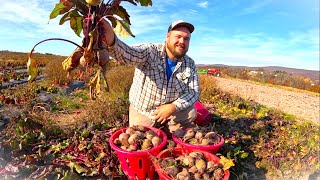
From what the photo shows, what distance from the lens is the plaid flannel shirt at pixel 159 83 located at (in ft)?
11.1

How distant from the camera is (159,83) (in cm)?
348

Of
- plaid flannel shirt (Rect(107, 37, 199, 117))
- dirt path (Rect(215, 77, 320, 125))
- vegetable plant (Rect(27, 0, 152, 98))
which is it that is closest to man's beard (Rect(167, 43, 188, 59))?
plaid flannel shirt (Rect(107, 37, 199, 117))

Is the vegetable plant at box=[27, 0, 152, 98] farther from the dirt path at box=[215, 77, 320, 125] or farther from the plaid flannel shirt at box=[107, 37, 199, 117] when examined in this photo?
the dirt path at box=[215, 77, 320, 125]

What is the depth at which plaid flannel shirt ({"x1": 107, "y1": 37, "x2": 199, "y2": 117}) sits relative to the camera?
3.39m

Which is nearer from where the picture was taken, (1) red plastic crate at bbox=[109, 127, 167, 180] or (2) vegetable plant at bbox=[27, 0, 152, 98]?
(2) vegetable plant at bbox=[27, 0, 152, 98]

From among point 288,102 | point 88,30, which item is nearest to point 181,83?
point 88,30

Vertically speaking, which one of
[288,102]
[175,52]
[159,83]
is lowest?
[288,102]

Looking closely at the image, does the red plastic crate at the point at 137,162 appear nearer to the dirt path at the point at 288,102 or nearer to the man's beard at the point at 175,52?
the man's beard at the point at 175,52

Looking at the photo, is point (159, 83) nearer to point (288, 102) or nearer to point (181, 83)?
point (181, 83)

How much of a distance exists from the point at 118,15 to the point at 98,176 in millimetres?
1690

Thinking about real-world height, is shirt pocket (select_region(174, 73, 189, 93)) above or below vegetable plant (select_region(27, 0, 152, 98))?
below

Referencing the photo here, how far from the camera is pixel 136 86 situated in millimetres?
3631

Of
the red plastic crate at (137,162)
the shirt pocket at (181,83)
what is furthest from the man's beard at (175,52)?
the red plastic crate at (137,162)

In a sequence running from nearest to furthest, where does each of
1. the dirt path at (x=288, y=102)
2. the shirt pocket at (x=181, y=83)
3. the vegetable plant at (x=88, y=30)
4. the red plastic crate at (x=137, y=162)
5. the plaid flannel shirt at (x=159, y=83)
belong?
the vegetable plant at (x=88, y=30)
the red plastic crate at (x=137, y=162)
the plaid flannel shirt at (x=159, y=83)
the shirt pocket at (x=181, y=83)
the dirt path at (x=288, y=102)
